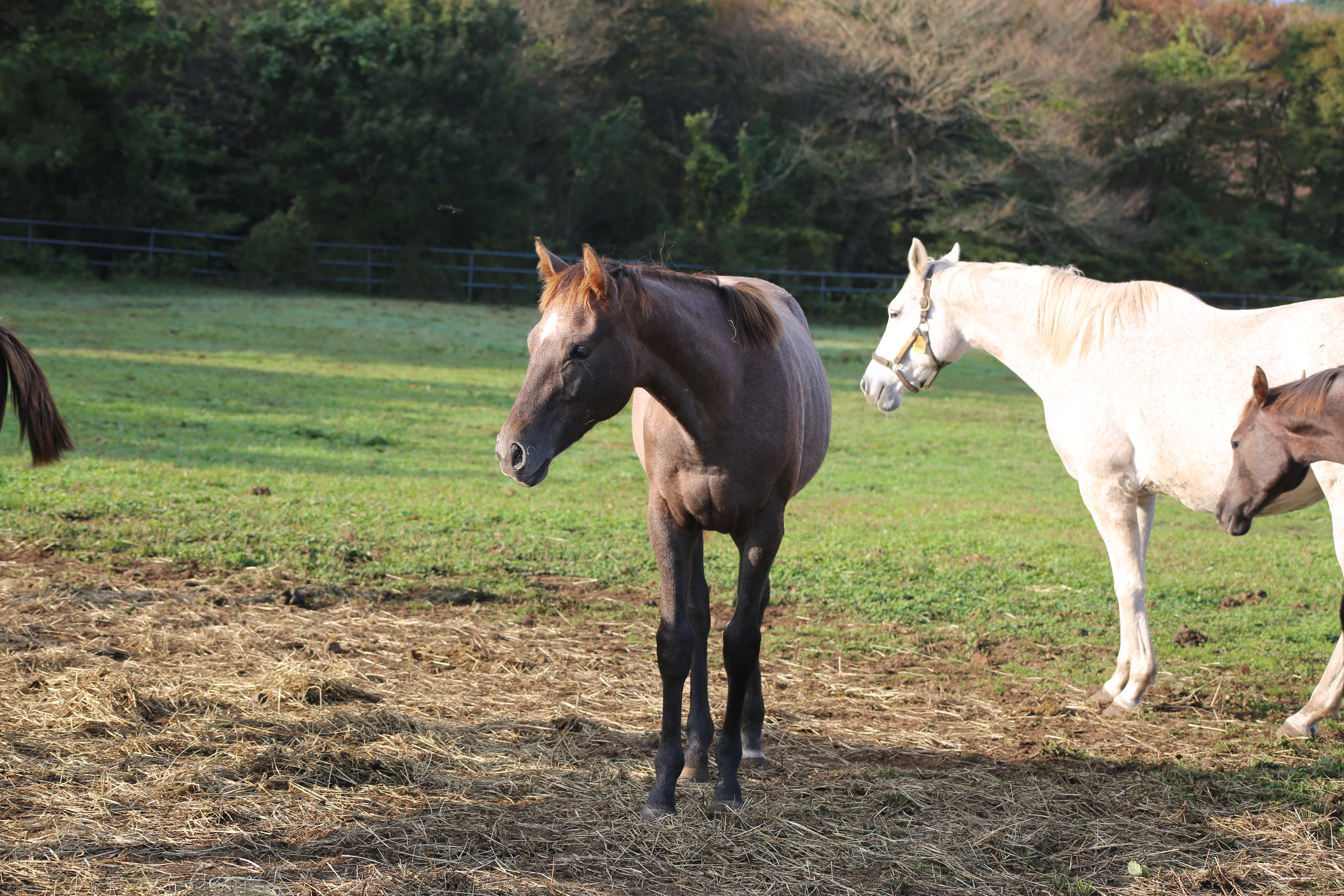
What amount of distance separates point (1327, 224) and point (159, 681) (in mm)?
36604

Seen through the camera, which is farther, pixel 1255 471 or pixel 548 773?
pixel 1255 471

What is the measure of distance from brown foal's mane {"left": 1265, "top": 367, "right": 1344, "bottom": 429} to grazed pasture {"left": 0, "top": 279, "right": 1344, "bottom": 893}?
4.81ft

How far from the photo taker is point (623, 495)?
31.0 feet

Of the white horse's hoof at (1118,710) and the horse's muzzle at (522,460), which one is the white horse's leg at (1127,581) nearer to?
the white horse's hoof at (1118,710)

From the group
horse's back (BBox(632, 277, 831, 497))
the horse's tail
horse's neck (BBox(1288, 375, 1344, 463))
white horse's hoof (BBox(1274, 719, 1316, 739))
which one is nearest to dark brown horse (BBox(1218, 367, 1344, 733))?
horse's neck (BBox(1288, 375, 1344, 463))

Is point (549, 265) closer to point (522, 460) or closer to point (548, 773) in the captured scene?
point (522, 460)

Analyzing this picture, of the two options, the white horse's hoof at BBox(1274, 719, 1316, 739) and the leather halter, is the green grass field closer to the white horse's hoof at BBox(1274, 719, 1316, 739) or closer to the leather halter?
the white horse's hoof at BBox(1274, 719, 1316, 739)

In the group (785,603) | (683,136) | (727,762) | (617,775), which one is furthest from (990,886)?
(683,136)

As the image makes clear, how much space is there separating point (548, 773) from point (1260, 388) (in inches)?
123

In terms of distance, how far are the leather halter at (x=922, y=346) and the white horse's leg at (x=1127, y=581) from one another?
1.32 meters

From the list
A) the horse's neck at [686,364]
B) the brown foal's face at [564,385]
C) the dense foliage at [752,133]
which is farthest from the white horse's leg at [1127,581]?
the dense foliage at [752,133]

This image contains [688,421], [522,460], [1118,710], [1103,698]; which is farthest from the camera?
[1103,698]

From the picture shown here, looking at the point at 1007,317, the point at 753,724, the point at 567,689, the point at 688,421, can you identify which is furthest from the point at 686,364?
the point at 1007,317

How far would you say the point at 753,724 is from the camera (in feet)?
14.4
